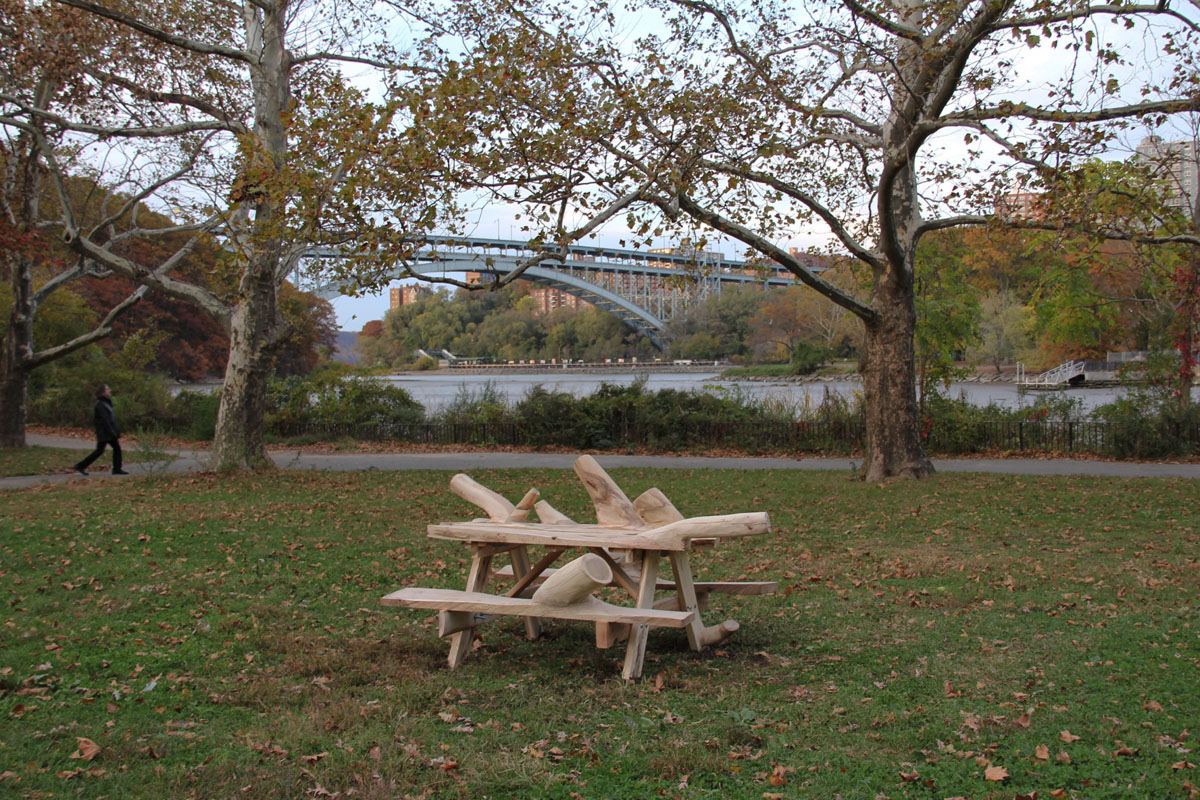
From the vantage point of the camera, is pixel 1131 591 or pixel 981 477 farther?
pixel 981 477

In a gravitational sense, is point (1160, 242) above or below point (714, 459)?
above

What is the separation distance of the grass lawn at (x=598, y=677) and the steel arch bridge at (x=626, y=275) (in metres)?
6.65

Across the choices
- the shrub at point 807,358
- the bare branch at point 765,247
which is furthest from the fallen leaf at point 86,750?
the shrub at point 807,358

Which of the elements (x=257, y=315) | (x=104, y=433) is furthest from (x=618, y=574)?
(x=104, y=433)

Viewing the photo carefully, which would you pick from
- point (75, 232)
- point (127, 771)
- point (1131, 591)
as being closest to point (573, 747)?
point (127, 771)

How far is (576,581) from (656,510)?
78cm

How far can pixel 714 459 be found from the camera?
58.3 ft

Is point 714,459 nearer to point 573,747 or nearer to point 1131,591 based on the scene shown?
point 1131,591

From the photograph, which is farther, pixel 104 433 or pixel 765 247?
pixel 104 433

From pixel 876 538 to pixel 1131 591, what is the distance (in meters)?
2.84

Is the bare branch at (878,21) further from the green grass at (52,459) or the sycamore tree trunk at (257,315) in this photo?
the green grass at (52,459)

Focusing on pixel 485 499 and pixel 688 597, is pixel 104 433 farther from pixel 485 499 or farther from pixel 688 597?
pixel 688 597

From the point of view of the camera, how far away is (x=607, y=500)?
16.7 ft

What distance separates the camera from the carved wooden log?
4418 mm
